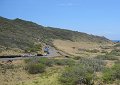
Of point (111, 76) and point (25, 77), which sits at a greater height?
point (111, 76)

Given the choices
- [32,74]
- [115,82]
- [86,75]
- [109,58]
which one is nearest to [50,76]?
[32,74]

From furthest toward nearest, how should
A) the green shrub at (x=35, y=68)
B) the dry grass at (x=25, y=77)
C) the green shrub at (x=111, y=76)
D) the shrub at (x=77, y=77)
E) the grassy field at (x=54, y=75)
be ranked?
the green shrub at (x=35, y=68) → the dry grass at (x=25, y=77) → the green shrub at (x=111, y=76) → the grassy field at (x=54, y=75) → the shrub at (x=77, y=77)

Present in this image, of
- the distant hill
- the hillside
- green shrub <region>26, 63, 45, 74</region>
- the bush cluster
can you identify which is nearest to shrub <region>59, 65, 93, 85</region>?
the bush cluster

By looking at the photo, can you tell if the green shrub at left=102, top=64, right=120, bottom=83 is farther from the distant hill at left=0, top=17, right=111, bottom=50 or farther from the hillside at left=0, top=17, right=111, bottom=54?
the distant hill at left=0, top=17, right=111, bottom=50

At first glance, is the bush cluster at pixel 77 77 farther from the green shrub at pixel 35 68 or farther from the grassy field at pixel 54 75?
the green shrub at pixel 35 68

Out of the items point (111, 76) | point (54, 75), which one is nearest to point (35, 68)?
point (54, 75)

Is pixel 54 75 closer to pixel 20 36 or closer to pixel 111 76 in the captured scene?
pixel 111 76

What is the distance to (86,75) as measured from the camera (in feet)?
87.8

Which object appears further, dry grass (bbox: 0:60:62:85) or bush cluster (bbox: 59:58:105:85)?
dry grass (bbox: 0:60:62:85)

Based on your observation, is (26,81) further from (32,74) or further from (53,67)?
(53,67)

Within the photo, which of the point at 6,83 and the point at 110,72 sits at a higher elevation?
the point at 110,72

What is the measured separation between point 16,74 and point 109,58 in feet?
70.8

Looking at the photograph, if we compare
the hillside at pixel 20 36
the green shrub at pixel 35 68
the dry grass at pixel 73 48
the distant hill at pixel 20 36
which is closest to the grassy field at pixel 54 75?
the green shrub at pixel 35 68

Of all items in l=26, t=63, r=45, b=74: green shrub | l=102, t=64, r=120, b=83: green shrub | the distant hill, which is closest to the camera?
l=102, t=64, r=120, b=83: green shrub
